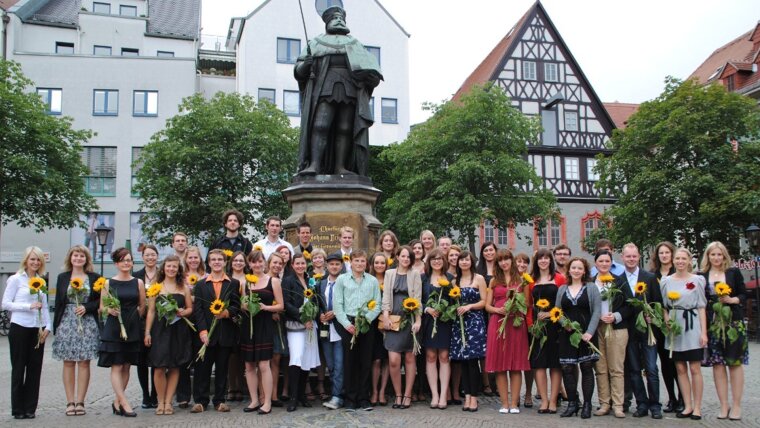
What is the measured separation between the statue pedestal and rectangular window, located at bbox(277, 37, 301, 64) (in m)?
29.1

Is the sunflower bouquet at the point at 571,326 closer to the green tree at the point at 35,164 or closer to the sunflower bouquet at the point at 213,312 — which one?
the sunflower bouquet at the point at 213,312

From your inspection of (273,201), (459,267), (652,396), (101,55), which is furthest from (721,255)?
(101,55)

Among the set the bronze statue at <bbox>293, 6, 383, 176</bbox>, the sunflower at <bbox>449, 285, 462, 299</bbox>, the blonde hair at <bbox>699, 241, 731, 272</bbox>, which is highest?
the bronze statue at <bbox>293, 6, 383, 176</bbox>

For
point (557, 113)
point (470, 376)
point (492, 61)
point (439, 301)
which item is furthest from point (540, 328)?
point (492, 61)

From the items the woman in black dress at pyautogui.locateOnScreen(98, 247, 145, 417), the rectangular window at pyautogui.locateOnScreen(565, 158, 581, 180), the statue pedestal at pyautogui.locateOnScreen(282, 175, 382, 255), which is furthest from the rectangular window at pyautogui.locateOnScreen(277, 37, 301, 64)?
the woman in black dress at pyautogui.locateOnScreen(98, 247, 145, 417)

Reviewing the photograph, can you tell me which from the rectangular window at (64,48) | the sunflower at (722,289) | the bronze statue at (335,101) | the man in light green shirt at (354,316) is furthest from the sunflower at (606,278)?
the rectangular window at (64,48)

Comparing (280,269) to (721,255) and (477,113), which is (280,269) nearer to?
(721,255)

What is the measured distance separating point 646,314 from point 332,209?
4566mm

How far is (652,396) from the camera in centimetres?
740

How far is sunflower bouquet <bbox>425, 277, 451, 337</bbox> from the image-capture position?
24.5 feet

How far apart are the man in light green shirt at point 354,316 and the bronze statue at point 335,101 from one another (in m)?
3.05

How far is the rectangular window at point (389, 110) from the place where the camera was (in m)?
38.9

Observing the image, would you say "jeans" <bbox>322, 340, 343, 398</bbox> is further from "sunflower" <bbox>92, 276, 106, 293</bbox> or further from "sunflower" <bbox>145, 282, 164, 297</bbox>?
"sunflower" <bbox>92, 276, 106, 293</bbox>

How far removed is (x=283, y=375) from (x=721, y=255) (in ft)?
16.1
